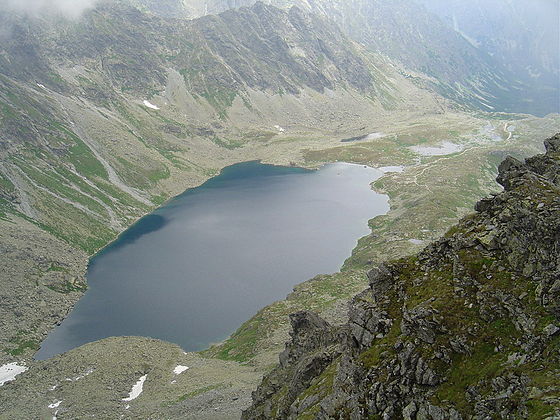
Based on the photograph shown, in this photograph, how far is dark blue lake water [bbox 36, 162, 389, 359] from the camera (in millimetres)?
81312

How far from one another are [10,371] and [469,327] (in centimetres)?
7036

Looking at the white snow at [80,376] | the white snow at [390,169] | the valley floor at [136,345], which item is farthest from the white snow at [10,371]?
the white snow at [390,169]

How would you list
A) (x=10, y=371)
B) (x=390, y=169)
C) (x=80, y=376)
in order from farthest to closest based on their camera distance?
1. (x=390, y=169)
2. (x=10, y=371)
3. (x=80, y=376)

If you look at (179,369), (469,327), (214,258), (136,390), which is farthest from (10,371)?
(469,327)

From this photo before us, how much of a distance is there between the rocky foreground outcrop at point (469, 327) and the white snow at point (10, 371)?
5409 cm

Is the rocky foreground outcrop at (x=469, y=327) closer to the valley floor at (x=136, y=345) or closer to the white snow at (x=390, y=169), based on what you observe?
the valley floor at (x=136, y=345)

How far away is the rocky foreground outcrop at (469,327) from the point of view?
18.4 meters

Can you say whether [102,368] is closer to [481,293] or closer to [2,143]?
[481,293]

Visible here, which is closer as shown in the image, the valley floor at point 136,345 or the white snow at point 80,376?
the valley floor at point 136,345

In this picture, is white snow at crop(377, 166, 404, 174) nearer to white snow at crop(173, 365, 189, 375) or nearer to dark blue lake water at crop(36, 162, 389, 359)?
dark blue lake water at crop(36, 162, 389, 359)

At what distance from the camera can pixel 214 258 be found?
355 ft

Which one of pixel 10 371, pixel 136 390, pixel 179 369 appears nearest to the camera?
pixel 136 390

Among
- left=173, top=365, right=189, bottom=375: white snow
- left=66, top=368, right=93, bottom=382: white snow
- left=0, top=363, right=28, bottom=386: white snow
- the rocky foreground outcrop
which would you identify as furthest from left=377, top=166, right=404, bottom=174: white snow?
the rocky foreground outcrop

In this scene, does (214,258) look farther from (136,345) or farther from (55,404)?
(55,404)
